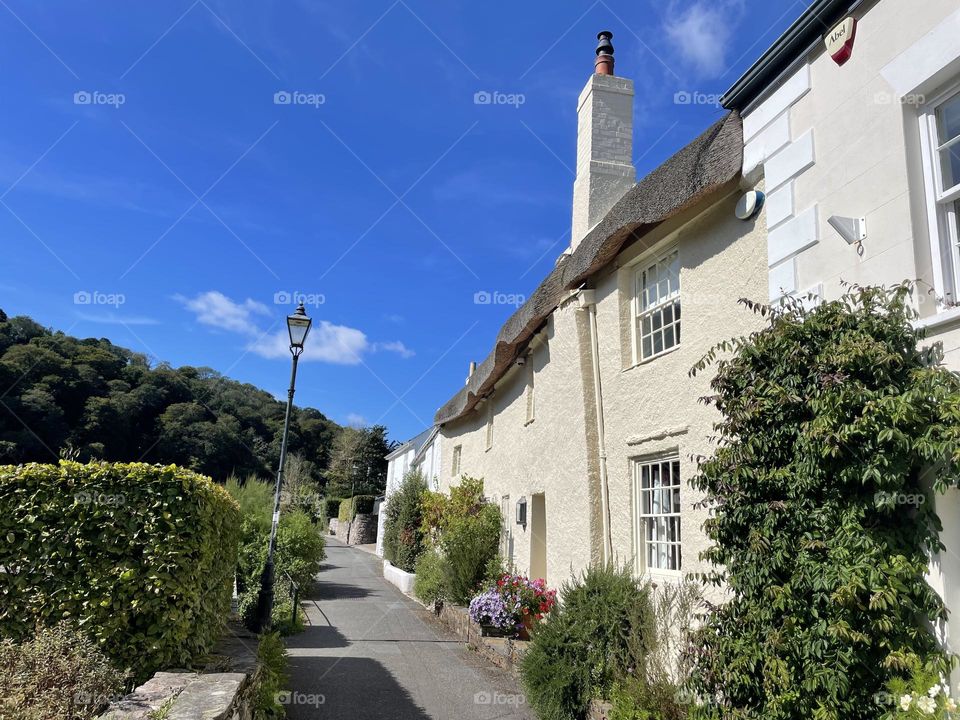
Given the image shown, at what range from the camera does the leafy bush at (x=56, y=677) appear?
13.4 ft

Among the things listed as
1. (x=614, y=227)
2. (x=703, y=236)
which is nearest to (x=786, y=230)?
(x=703, y=236)

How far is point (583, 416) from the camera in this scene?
916cm

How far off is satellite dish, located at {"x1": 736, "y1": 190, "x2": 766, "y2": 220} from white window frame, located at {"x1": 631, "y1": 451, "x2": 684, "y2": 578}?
2621mm

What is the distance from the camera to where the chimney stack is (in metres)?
11.1

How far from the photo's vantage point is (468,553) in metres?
13.1

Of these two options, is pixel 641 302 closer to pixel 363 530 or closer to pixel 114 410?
pixel 363 530

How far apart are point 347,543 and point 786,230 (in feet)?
124

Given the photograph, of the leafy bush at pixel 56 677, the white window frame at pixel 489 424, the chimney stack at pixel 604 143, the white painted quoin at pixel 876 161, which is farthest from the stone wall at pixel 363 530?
the white painted quoin at pixel 876 161

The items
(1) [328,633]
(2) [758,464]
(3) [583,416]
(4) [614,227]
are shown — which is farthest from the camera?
(1) [328,633]

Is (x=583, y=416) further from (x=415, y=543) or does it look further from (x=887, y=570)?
(x=415, y=543)

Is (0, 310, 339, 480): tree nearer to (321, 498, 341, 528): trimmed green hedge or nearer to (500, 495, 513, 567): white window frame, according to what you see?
(321, 498, 341, 528): trimmed green hedge

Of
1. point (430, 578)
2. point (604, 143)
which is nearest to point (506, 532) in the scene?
point (430, 578)

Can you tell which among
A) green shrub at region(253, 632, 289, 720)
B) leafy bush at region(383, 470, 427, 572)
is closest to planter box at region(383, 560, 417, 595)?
leafy bush at region(383, 470, 427, 572)

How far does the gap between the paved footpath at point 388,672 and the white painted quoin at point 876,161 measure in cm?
538
